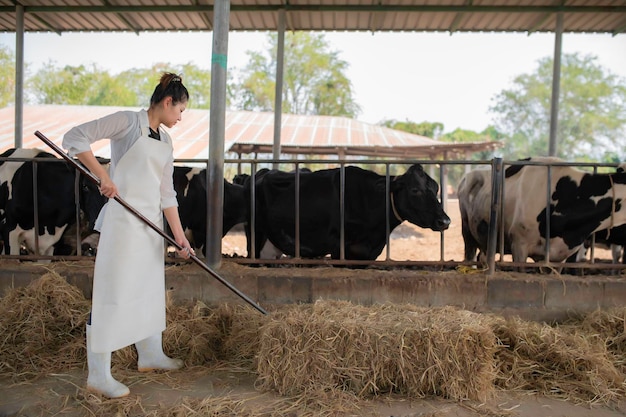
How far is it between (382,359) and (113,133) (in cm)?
216

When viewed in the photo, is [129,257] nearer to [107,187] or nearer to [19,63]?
[107,187]

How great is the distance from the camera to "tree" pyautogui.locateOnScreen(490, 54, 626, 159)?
140ft

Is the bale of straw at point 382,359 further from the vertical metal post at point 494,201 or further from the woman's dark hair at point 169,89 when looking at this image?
the woman's dark hair at point 169,89

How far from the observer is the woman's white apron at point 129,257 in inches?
125

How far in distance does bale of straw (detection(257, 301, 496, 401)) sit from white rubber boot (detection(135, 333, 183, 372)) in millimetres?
748

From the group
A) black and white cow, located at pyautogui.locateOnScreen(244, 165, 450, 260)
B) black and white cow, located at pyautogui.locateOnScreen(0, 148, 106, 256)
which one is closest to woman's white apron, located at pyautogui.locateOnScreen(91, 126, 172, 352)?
black and white cow, located at pyautogui.locateOnScreen(244, 165, 450, 260)

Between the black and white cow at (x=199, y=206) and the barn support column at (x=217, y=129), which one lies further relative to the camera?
the black and white cow at (x=199, y=206)

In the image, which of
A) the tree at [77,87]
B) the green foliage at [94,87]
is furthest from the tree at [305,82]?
the tree at [77,87]

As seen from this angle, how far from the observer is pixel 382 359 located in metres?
3.39

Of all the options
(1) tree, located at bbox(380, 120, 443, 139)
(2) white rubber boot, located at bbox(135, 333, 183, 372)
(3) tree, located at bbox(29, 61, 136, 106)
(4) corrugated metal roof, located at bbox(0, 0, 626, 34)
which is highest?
(3) tree, located at bbox(29, 61, 136, 106)

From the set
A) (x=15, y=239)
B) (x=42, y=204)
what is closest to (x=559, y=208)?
(x=42, y=204)

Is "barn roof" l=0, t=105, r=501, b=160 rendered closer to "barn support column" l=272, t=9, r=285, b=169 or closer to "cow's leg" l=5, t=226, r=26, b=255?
"barn support column" l=272, t=9, r=285, b=169

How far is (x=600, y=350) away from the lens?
3961 millimetres

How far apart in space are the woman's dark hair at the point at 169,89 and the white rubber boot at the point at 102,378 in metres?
1.48
